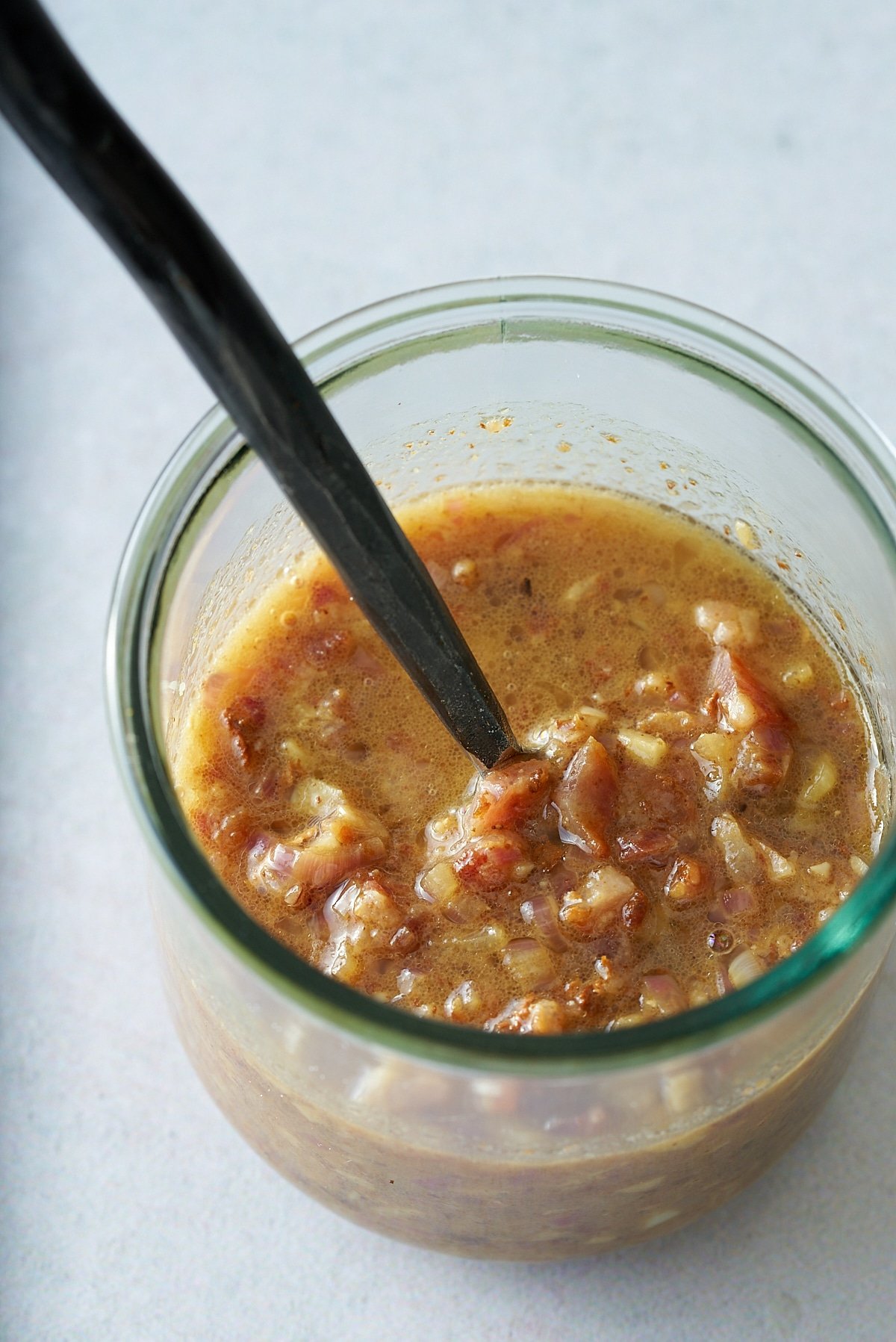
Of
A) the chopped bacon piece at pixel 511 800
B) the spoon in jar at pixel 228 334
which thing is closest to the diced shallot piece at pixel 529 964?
the chopped bacon piece at pixel 511 800

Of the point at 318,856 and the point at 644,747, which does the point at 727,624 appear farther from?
the point at 318,856

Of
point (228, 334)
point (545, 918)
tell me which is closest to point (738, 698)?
point (545, 918)

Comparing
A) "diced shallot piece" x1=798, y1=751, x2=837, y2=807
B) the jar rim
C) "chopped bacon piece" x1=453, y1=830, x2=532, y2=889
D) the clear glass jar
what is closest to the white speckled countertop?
the clear glass jar

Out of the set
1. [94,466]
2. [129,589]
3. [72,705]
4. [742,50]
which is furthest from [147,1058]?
[742,50]

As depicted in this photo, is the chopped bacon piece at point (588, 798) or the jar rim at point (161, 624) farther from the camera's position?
the chopped bacon piece at point (588, 798)

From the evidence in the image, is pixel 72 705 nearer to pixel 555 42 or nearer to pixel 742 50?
pixel 555 42

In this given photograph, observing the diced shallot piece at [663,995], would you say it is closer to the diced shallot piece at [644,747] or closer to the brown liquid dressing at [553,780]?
the brown liquid dressing at [553,780]

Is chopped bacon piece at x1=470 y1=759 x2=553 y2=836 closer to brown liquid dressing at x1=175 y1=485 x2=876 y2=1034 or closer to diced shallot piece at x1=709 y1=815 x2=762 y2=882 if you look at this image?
brown liquid dressing at x1=175 y1=485 x2=876 y2=1034
